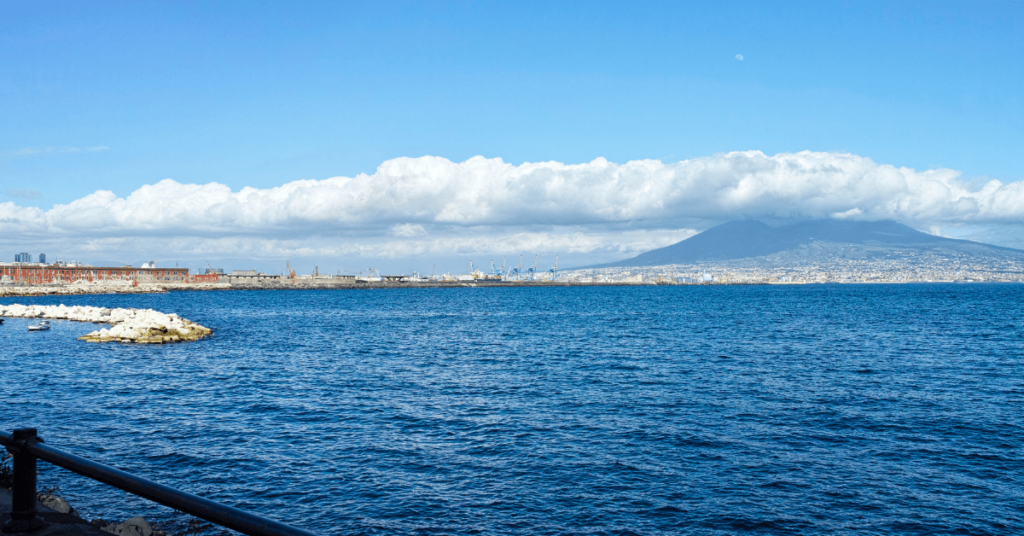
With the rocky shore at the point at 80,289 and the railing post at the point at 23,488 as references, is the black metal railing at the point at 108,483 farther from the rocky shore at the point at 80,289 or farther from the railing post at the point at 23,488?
the rocky shore at the point at 80,289

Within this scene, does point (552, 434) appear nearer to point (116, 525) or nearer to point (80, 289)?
point (116, 525)

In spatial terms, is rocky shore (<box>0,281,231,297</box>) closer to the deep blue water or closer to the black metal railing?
the deep blue water

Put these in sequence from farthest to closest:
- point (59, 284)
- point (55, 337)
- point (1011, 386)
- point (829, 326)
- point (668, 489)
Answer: point (59, 284)
point (829, 326)
point (55, 337)
point (1011, 386)
point (668, 489)

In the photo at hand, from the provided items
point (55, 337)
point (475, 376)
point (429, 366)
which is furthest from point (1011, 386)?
point (55, 337)

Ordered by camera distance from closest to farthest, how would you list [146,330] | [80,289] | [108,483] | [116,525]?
[108,483]
[116,525]
[146,330]
[80,289]

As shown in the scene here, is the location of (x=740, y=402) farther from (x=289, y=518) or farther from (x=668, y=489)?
(x=289, y=518)

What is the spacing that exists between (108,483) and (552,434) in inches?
773

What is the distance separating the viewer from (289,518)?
51.7ft

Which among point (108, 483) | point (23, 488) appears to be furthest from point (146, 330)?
point (108, 483)

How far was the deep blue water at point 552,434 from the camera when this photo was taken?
53.9 ft

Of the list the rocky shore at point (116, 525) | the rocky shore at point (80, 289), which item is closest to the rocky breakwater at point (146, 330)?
the rocky shore at point (116, 525)

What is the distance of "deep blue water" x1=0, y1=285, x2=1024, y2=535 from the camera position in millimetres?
16438

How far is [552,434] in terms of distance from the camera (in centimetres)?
2369

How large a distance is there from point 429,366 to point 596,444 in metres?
20.6
